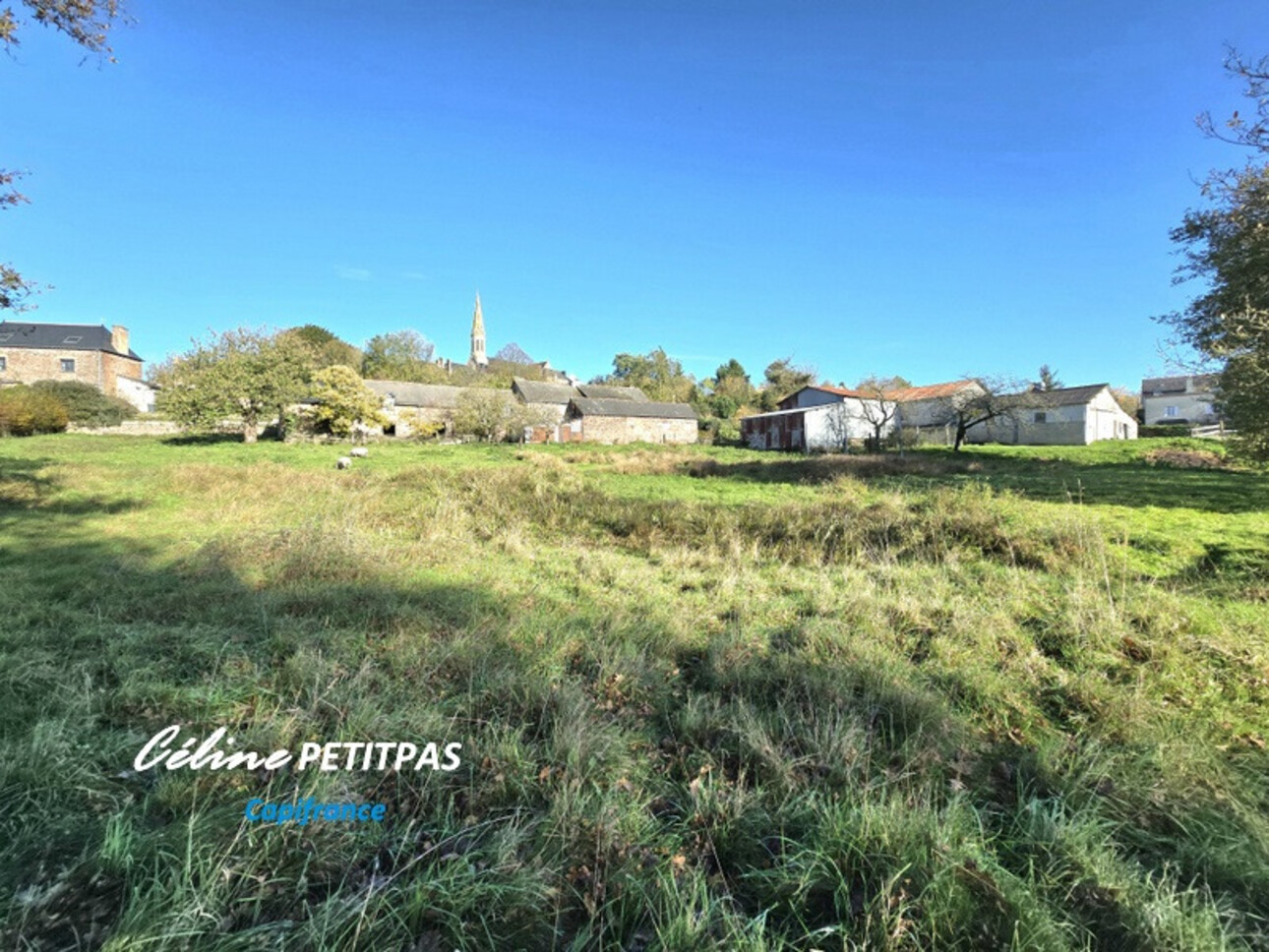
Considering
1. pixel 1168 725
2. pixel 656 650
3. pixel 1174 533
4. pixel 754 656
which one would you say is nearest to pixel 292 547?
pixel 656 650

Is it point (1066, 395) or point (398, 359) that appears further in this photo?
point (398, 359)

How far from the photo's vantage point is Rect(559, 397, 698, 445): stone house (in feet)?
174

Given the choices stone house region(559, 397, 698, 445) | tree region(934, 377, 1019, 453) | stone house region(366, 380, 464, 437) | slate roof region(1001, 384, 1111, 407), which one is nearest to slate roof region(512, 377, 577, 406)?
stone house region(559, 397, 698, 445)

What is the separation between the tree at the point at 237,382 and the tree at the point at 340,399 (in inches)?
71.4

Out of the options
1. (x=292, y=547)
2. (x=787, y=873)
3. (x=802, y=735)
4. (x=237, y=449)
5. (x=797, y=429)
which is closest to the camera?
(x=787, y=873)

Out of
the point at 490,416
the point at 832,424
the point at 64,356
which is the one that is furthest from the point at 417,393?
the point at 832,424

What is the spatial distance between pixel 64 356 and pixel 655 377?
206 ft

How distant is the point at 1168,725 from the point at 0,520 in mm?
15782

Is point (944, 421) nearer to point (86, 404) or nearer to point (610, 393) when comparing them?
point (610, 393)

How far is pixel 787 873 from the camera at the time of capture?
98.7 inches

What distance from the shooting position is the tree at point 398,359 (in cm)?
6775

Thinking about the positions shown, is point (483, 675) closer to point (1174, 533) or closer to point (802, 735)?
Result: point (802, 735)

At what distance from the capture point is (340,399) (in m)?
39.6

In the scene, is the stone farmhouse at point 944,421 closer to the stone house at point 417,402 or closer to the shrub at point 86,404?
the stone house at point 417,402
